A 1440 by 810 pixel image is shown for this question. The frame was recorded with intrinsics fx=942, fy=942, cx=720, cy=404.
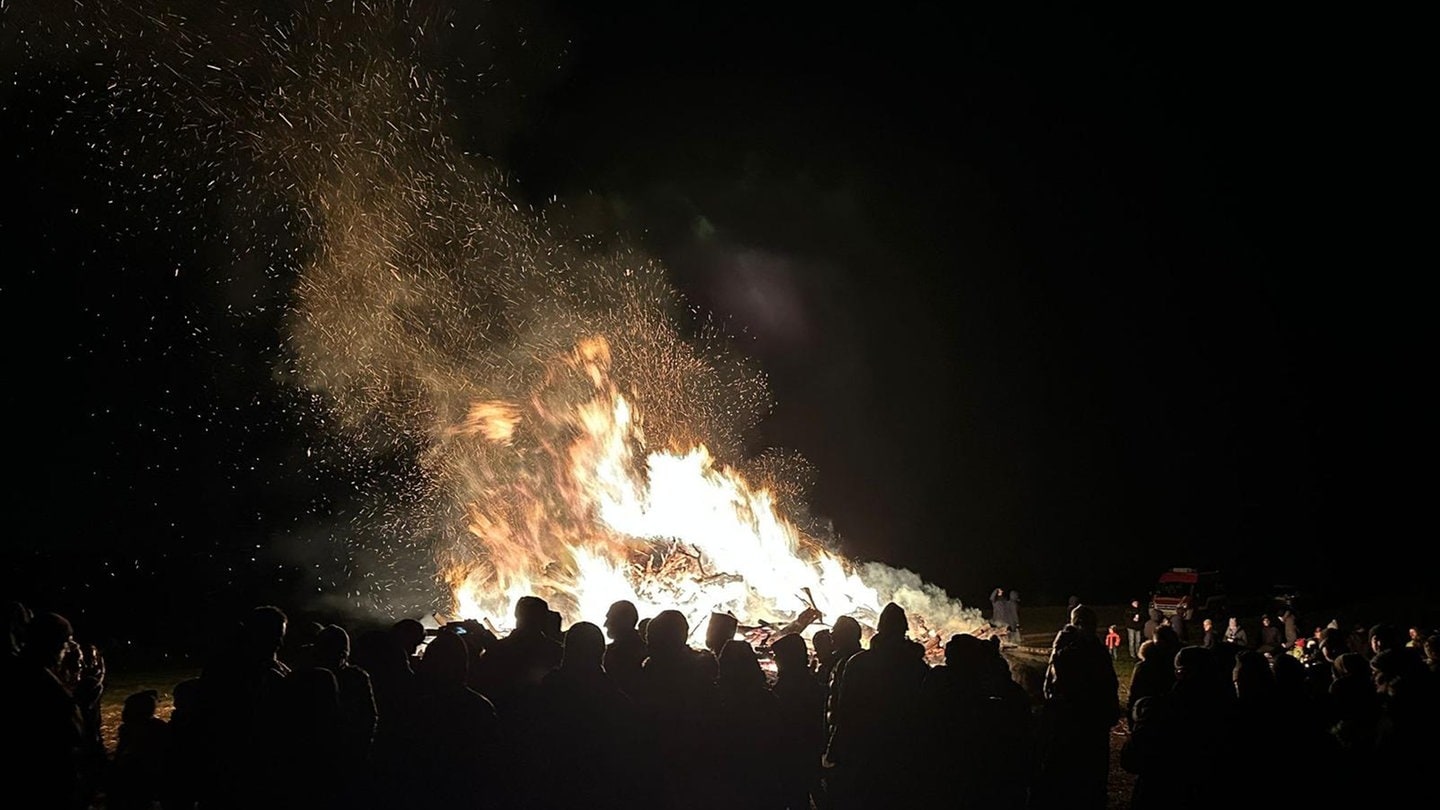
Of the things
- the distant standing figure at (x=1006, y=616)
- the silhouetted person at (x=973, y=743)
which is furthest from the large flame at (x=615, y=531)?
the silhouetted person at (x=973, y=743)

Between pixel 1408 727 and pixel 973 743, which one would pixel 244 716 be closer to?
pixel 973 743

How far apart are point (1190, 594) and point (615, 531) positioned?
57.1 ft

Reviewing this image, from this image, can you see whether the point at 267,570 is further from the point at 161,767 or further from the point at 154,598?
the point at 161,767

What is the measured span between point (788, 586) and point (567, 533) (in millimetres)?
3904

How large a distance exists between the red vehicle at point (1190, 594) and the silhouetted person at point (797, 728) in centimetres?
1840

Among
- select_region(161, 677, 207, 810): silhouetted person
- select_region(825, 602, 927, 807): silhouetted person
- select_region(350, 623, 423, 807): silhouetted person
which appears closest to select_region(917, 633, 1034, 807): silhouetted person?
select_region(825, 602, 927, 807): silhouetted person

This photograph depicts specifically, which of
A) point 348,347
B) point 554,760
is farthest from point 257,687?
point 348,347

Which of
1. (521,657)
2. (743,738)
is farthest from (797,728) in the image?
(521,657)

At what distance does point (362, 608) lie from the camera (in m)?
29.5

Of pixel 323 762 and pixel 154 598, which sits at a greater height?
pixel 154 598

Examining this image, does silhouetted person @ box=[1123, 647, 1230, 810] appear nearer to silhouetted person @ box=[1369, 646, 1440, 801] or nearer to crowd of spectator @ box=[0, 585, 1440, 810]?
crowd of spectator @ box=[0, 585, 1440, 810]

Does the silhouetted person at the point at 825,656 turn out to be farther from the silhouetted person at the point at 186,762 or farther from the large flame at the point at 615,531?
the large flame at the point at 615,531

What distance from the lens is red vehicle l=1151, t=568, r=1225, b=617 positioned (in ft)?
78.8

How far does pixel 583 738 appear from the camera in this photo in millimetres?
4594
